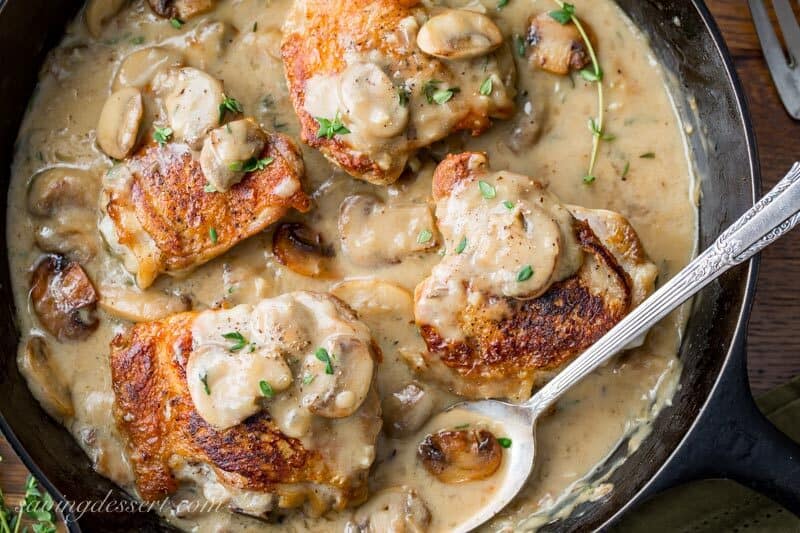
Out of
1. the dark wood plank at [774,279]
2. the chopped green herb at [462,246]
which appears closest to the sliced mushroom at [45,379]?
the chopped green herb at [462,246]

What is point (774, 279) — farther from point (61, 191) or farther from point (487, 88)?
point (61, 191)

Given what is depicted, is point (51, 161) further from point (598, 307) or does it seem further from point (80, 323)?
point (598, 307)

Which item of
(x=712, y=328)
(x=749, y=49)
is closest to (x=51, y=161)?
(x=712, y=328)

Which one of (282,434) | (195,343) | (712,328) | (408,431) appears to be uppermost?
(195,343)

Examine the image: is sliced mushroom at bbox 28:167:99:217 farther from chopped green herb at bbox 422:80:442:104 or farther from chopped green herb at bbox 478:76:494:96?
chopped green herb at bbox 478:76:494:96

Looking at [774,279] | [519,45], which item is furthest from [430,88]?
[774,279]

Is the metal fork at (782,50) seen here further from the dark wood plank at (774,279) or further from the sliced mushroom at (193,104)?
the sliced mushroom at (193,104)
